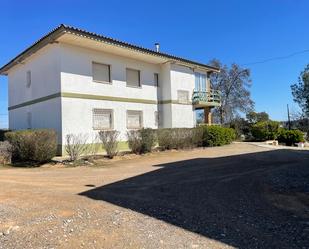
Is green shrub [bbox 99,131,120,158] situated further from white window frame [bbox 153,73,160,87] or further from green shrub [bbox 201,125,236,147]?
white window frame [bbox 153,73,160,87]

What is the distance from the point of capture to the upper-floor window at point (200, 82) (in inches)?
1082

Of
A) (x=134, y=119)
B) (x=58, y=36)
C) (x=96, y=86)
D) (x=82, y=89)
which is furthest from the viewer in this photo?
(x=134, y=119)

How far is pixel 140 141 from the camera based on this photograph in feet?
61.2

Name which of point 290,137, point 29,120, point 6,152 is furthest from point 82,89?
point 290,137

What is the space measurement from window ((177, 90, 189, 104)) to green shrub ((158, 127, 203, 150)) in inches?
137

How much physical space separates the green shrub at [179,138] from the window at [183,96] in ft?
11.4

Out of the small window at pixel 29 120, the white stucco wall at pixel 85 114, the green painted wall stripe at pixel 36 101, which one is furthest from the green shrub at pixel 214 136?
the small window at pixel 29 120

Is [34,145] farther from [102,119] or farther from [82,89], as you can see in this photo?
[102,119]

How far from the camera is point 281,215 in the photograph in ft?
19.8

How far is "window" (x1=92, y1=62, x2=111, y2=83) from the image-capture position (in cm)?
2057

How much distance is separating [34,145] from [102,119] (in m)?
6.37

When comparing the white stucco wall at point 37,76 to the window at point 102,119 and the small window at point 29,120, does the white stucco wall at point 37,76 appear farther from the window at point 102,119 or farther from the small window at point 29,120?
the window at point 102,119

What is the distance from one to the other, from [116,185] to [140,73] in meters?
15.2

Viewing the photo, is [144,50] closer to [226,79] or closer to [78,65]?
[78,65]
